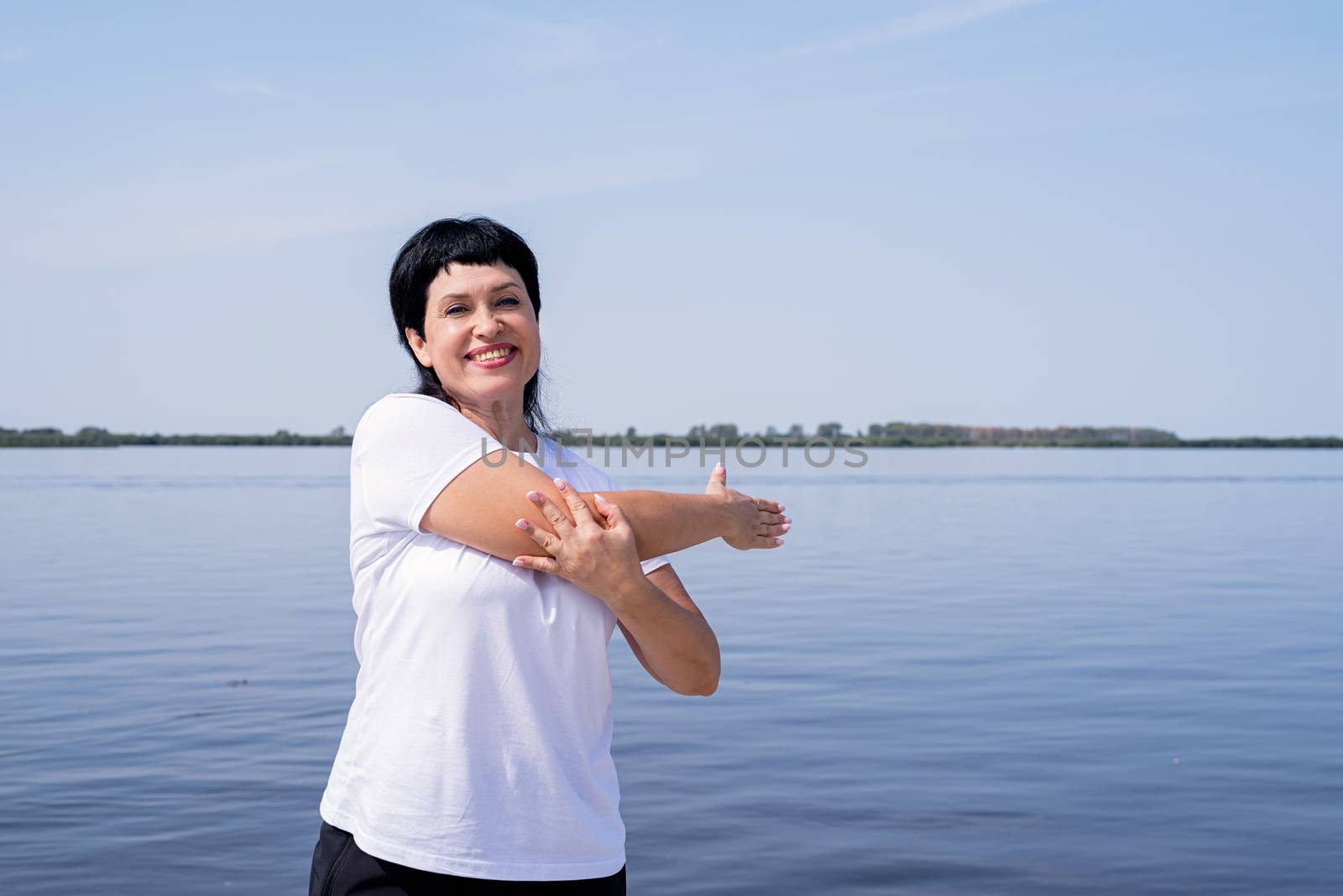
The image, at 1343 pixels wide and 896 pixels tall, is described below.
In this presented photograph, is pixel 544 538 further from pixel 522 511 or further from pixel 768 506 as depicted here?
pixel 768 506

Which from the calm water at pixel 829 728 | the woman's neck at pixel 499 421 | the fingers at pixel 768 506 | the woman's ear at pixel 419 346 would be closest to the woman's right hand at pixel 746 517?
the fingers at pixel 768 506

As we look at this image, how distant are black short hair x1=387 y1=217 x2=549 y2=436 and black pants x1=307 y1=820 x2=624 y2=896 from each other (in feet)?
2.72

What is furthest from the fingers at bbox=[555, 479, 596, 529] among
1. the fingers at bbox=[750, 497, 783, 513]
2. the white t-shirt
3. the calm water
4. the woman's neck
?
the calm water

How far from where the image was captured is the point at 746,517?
2.63 m

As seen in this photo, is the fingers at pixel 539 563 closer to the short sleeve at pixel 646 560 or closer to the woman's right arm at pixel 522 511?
the woman's right arm at pixel 522 511

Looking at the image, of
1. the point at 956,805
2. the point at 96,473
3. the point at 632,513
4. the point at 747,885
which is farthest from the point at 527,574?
the point at 96,473

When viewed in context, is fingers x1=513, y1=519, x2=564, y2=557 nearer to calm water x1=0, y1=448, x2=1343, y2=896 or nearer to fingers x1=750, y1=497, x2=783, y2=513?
fingers x1=750, y1=497, x2=783, y2=513

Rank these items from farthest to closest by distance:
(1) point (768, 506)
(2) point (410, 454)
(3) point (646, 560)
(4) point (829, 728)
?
(4) point (829, 728), (1) point (768, 506), (3) point (646, 560), (2) point (410, 454)

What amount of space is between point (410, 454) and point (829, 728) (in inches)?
318

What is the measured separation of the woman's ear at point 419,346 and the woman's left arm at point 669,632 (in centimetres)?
60

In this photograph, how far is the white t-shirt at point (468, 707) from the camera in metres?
2.21

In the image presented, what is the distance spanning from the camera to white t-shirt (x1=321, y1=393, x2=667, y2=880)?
7.25 feet

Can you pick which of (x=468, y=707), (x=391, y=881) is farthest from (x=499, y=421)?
(x=391, y=881)

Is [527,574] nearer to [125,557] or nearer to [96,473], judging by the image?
[125,557]
